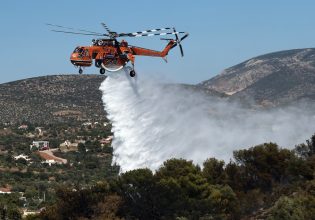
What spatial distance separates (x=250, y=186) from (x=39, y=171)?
197 feet

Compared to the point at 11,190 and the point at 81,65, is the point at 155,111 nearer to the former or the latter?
the point at 81,65

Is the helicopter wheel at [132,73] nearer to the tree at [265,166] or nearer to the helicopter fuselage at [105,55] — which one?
the helicopter fuselage at [105,55]

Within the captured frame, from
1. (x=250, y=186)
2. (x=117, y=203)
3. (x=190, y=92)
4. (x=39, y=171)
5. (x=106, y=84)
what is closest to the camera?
(x=117, y=203)

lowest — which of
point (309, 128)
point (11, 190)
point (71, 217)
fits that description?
point (71, 217)

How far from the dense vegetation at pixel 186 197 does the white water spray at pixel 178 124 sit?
466cm

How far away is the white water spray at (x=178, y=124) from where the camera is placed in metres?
Result: 65.9

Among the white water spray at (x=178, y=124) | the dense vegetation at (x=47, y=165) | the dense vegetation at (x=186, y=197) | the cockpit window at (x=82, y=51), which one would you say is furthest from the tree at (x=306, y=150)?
the cockpit window at (x=82, y=51)

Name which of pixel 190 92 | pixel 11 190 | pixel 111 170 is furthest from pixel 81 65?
pixel 111 170

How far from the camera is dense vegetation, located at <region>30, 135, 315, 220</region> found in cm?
5516

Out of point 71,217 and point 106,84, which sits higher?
point 106,84

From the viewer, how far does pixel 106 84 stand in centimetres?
6469

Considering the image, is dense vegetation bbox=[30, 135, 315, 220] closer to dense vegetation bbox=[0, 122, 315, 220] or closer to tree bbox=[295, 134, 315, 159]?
dense vegetation bbox=[0, 122, 315, 220]

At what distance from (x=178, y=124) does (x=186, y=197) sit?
29.0 m

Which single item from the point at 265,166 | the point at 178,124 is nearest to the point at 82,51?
the point at 265,166
